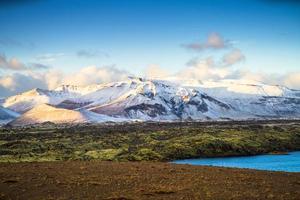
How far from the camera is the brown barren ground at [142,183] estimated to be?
22.8 meters

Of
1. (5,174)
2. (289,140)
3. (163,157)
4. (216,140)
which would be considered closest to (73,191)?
(5,174)

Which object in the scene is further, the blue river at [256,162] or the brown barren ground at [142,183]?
the blue river at [256,162]

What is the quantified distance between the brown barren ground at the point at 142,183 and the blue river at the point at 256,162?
72.9 feet

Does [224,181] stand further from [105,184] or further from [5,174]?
[5,174]

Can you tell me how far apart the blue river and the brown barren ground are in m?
22.2

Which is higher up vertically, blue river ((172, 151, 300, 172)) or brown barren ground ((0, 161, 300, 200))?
brown barren ground ((0, 161, 300, 200))

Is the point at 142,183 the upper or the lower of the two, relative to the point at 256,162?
upper

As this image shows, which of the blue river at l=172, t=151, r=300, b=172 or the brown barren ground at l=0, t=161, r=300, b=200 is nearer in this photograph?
the brown barren ground at l=0, t=161, r=300, b=200

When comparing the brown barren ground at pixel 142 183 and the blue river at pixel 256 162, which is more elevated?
the brown barren ground at pixel 142 183

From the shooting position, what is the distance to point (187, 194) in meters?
22.8

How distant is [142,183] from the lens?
2616 cm

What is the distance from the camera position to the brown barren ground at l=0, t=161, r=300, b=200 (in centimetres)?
2284

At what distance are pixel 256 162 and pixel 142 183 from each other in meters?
36.4

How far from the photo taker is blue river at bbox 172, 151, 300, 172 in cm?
5344
